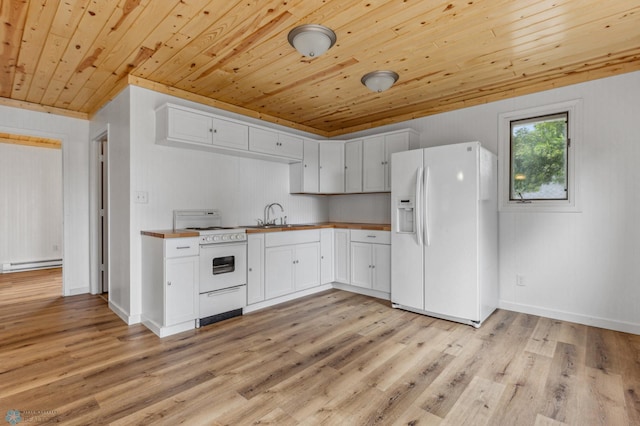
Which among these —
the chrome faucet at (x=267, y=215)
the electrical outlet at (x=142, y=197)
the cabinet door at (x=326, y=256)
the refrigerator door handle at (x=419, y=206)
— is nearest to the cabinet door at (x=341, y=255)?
the cabinet door at (x=326, y=256)

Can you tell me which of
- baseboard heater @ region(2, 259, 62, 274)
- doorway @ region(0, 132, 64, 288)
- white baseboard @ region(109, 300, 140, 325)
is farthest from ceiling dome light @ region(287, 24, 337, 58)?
baseboard heater @ region(2, 259, 62, 274)

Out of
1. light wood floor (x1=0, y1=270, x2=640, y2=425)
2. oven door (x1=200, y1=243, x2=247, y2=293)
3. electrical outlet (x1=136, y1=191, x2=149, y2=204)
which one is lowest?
light wood floor (x1=0, y1=270, x2=640, y2=425)

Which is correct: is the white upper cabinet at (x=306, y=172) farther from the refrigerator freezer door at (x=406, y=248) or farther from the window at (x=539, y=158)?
the window at (x=539, y=158)

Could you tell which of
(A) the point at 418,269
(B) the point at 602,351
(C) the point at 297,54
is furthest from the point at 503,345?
(C) the point at 297,54

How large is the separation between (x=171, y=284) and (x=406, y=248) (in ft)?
8.10

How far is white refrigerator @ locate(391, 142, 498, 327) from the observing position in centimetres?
320

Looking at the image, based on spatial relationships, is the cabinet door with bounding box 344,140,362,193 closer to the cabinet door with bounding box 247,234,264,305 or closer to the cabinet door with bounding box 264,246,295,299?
the cabinet door with bounding box 264,246,295,299

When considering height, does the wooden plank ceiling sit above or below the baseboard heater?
above

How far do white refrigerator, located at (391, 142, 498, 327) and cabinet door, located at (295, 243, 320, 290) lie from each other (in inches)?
42.4

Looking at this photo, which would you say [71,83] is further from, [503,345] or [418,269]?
[503,345]

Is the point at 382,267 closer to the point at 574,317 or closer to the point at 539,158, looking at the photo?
the point at 574,317

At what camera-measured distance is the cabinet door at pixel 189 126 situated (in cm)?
322

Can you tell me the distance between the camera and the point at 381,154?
14.8 feet

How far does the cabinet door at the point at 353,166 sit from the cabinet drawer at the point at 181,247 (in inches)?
98.7
